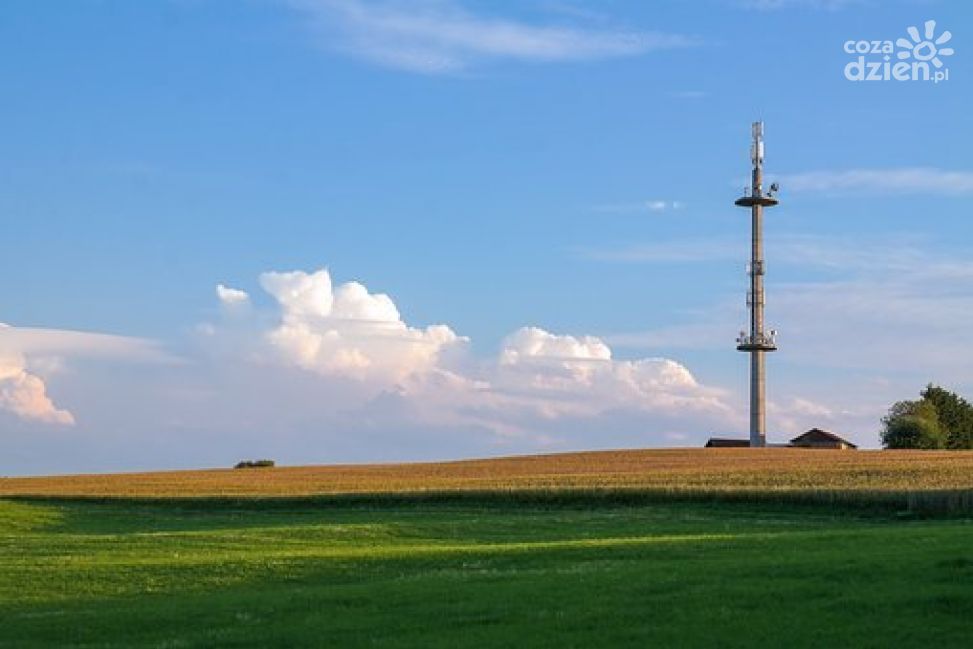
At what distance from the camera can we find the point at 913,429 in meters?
156

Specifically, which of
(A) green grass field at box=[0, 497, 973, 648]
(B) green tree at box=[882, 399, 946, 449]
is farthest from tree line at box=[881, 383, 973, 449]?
(A) green grass field at box=[0, 497, 973, 648]

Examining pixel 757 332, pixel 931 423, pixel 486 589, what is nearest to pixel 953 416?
pixel 931 423

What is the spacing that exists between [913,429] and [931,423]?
11.0 feet

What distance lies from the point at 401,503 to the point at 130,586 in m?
38.9

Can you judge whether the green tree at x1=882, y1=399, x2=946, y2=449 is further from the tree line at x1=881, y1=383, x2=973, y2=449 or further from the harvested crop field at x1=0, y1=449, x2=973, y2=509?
the harvested crop field at x1=0, y1=449, x2=973, y2=509

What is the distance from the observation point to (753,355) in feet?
445

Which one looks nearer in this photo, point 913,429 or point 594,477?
point 594,477

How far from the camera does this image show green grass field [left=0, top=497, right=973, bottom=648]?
23.2 m

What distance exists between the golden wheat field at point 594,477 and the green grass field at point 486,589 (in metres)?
20.7

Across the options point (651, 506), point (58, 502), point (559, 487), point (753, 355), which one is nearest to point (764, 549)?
point (651, 506)

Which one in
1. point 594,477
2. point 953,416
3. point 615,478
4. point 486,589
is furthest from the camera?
point 953,416

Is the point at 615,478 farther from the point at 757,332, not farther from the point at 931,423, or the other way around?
the point at 931,423

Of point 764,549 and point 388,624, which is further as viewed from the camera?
point 764,549

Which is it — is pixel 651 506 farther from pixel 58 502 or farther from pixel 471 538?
pixel 58 502
